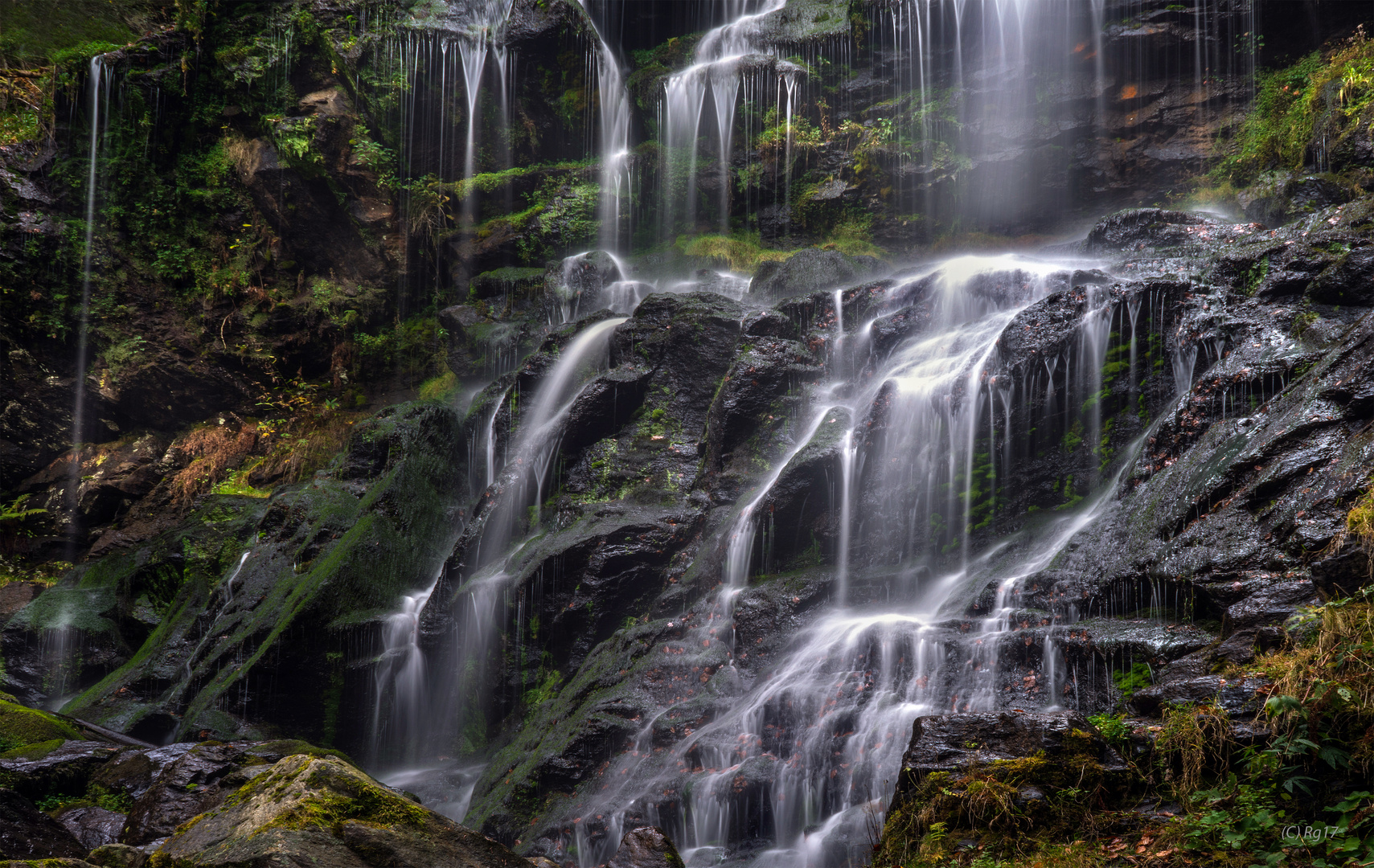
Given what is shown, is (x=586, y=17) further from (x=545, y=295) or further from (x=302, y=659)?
(x=302, y=659)

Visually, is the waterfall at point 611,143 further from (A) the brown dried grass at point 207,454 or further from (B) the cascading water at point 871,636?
(B) the cascading water at point 871,636

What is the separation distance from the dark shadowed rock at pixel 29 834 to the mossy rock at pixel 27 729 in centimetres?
252

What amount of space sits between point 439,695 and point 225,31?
17038 mm

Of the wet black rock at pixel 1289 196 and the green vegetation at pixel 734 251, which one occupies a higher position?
the green vegetation at pixel 734 251

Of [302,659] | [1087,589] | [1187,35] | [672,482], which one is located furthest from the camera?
[1187,35]

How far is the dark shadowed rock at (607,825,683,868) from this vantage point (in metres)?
5.32

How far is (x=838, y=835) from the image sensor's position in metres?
6.25

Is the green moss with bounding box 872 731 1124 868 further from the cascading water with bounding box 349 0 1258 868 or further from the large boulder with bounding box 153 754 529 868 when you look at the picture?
the large boulder with bounding box 153 754 529 868

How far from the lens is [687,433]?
42.0 feet

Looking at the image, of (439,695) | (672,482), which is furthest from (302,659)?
(672,482)

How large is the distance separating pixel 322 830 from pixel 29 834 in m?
3.92

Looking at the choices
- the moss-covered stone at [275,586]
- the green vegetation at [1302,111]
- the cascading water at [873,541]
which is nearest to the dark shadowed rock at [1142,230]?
the cascading water at [873,541]

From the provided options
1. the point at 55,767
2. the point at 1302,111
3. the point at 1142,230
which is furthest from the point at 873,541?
the point at 1302,111

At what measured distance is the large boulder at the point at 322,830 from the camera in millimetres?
3627
